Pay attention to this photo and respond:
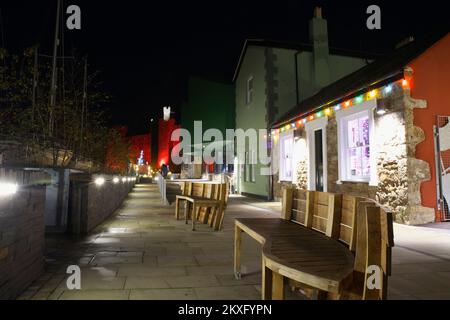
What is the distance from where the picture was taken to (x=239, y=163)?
19.2 metres

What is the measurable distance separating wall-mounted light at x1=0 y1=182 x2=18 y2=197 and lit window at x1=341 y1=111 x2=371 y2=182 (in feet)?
25.6

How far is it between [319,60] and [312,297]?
14.1 meters

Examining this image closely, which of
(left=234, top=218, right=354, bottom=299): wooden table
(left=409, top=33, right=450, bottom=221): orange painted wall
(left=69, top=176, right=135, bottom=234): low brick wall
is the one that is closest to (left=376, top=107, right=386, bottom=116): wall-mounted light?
(left=409, top=33, right=450, bottom=221): orange painted wall

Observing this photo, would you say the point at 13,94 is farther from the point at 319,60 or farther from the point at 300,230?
the point at 319,60

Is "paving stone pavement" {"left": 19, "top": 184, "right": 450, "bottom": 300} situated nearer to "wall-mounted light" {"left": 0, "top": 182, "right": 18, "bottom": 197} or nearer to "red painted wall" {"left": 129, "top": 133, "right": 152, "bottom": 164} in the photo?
"wall-mounted light" {"left": 0, "top": 182, "right": 18, "bottom": 197}

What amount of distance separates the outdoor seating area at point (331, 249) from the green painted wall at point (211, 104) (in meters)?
17.5

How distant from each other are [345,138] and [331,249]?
7591 mm

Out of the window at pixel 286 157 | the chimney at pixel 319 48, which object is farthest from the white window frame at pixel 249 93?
the window at pixel 286 157

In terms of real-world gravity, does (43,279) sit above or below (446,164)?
below

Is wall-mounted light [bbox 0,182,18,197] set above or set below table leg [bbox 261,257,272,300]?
above

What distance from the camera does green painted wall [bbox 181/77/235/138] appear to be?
21094 millimetres

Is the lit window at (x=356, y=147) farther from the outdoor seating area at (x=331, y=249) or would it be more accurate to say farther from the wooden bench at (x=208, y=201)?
the outdoor seating area at (x=331, y=249)

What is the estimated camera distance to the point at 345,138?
385 inches
